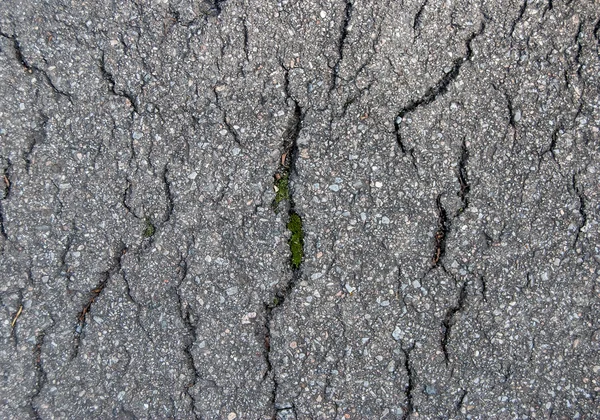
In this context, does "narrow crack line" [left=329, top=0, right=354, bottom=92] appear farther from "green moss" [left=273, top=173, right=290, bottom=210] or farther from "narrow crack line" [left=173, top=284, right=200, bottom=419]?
"narrow crack line" [left=173, top=284, right=200, bottom=419]

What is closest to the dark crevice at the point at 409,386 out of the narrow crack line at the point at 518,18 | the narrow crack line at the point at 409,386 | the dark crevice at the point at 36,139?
the narrow crack line at the point at 409,386

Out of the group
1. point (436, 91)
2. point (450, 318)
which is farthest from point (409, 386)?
point (436, 91)

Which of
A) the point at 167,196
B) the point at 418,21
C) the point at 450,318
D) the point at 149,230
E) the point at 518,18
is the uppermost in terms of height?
the point at 518,18

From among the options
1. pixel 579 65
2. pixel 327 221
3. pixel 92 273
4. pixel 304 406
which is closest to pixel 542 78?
pixel 579 65

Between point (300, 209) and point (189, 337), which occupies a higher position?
point (300, 209)

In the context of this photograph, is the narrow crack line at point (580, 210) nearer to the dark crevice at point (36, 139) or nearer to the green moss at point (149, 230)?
the green moss at point (149, 230)

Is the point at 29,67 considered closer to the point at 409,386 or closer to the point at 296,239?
the point at 296,239

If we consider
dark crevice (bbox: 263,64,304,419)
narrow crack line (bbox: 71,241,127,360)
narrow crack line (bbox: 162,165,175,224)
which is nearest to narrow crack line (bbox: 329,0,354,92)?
dark crevice (bbox: 263,64,304,419)
